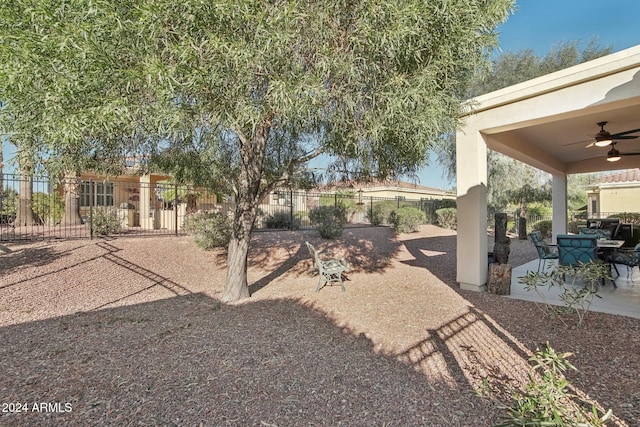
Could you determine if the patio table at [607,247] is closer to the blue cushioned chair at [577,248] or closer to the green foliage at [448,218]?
the blue cushioned chair at [577,248]

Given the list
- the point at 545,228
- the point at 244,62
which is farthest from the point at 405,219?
the point at 244,62

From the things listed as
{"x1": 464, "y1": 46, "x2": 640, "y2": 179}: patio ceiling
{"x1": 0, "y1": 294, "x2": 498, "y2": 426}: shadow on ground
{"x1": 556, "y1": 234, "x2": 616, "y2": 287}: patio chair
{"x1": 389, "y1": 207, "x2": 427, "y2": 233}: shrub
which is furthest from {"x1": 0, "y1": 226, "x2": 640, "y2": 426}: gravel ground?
{"x1": 389, "y1": 207, "x2": 427, "y2": 233}: shrub

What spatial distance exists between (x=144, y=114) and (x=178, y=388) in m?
2.74

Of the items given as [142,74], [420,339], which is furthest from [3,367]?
[420,339]

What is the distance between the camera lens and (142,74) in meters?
3.22

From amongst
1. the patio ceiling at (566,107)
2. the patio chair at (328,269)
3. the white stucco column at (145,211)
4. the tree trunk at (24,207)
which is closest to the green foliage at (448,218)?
the patio ceiling at (566,107)

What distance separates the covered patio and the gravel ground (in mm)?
1266

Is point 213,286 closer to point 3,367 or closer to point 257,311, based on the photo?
point 257,311

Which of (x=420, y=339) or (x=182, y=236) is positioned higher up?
(x=182, y=236)

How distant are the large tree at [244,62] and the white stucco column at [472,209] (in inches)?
77.5

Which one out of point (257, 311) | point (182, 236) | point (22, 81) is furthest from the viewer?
point (182, 236)

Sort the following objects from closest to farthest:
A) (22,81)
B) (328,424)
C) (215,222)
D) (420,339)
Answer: (328,424) → (22,81) → (420,339) → (215,222)

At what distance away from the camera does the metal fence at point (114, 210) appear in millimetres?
9242

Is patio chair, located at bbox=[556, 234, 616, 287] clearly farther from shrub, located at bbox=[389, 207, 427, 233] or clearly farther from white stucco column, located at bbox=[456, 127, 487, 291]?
shrub, located at bbox=[389, 207, 427, 233]
